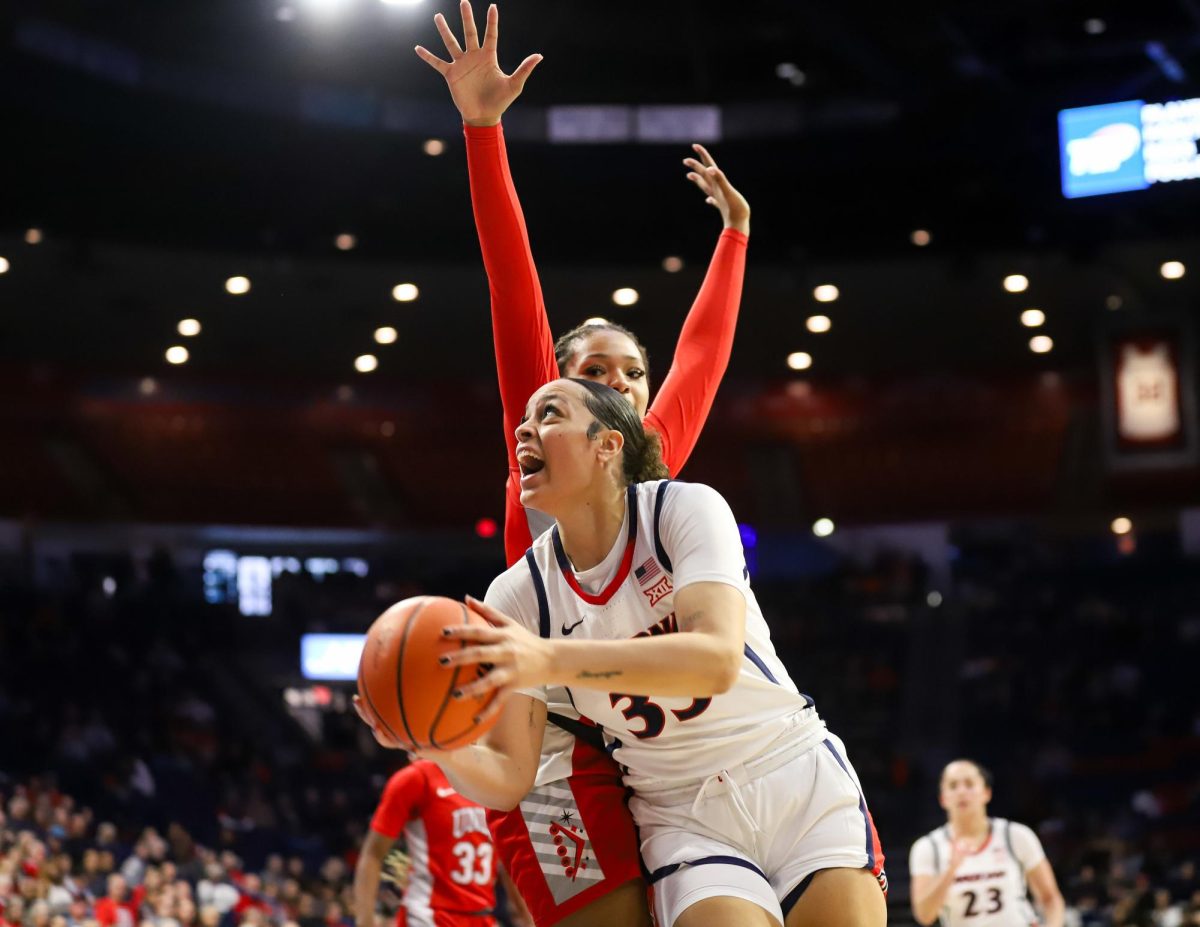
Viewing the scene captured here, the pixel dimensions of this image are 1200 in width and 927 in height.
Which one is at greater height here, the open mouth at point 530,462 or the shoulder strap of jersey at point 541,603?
the open mouth at point 530,462

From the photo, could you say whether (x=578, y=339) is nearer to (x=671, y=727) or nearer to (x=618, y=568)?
(x=618, y=568)

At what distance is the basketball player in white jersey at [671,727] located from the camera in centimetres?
329

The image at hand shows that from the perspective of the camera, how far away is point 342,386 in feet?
68.1

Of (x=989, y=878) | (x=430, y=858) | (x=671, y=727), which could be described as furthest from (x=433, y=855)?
(x=671, y=727)

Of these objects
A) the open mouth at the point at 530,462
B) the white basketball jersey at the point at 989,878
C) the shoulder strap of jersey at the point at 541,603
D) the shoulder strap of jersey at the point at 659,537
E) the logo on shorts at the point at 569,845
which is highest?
the open mouth at the point at 530,462

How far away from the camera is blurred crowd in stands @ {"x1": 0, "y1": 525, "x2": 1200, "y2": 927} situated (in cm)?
1712

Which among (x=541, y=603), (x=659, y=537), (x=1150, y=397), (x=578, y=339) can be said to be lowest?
(x=541, y=603)

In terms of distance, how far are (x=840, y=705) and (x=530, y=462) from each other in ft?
59.5

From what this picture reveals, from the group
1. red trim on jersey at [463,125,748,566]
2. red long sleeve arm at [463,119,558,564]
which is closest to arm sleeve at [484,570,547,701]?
red trim on jersey at [463,125,748,566]

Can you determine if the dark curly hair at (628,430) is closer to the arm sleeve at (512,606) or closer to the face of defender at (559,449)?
the face of defender at (559,449)

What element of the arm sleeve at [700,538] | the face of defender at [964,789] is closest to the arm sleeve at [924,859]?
the face of defender at [964,789]

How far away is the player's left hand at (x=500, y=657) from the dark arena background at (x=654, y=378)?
40.9 feet

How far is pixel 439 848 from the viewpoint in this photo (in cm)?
798

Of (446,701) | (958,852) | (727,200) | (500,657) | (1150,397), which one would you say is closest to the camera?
(500,657)
